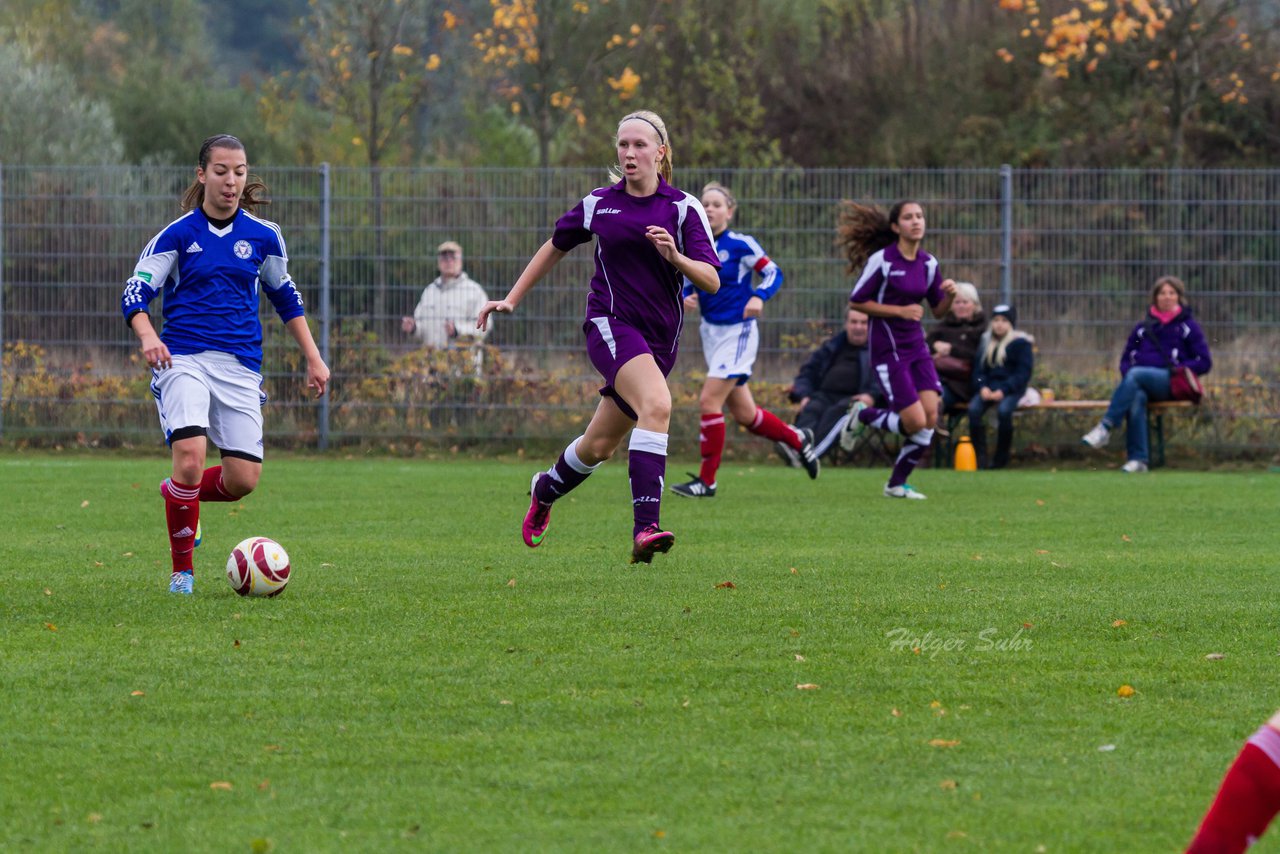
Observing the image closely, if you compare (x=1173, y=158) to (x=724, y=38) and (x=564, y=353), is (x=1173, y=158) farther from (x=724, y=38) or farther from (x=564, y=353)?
(x=564, y=353)

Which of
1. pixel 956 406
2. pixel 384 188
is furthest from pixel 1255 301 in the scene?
pixel 384 188

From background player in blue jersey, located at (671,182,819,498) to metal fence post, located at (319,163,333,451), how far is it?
5322mm

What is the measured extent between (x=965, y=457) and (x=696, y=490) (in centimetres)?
444

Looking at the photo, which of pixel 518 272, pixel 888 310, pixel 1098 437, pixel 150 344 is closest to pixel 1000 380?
pixel 1098 437

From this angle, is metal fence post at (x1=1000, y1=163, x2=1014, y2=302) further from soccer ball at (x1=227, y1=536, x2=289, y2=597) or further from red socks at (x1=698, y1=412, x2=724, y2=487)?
soccer ball at (x1=227, y1=536, x2=289, y2=597)

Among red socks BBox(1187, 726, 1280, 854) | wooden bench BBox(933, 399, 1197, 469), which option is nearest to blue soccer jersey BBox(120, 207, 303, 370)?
red socks BBox(1187, 726, 1280, 854)

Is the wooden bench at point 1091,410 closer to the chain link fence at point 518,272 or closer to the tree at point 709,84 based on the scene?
the chain link fence at point 518,272

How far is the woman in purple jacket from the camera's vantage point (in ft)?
54.2

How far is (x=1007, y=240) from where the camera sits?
1745 centimetres

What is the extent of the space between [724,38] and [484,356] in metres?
13.6

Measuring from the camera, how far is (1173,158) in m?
25.8

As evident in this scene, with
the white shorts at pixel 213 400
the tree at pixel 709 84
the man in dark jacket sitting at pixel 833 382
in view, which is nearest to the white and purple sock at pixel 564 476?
the white shorts at pixel 213 400

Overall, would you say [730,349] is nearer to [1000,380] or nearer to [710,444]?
[710,444]

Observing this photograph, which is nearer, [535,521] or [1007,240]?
[535,521]
